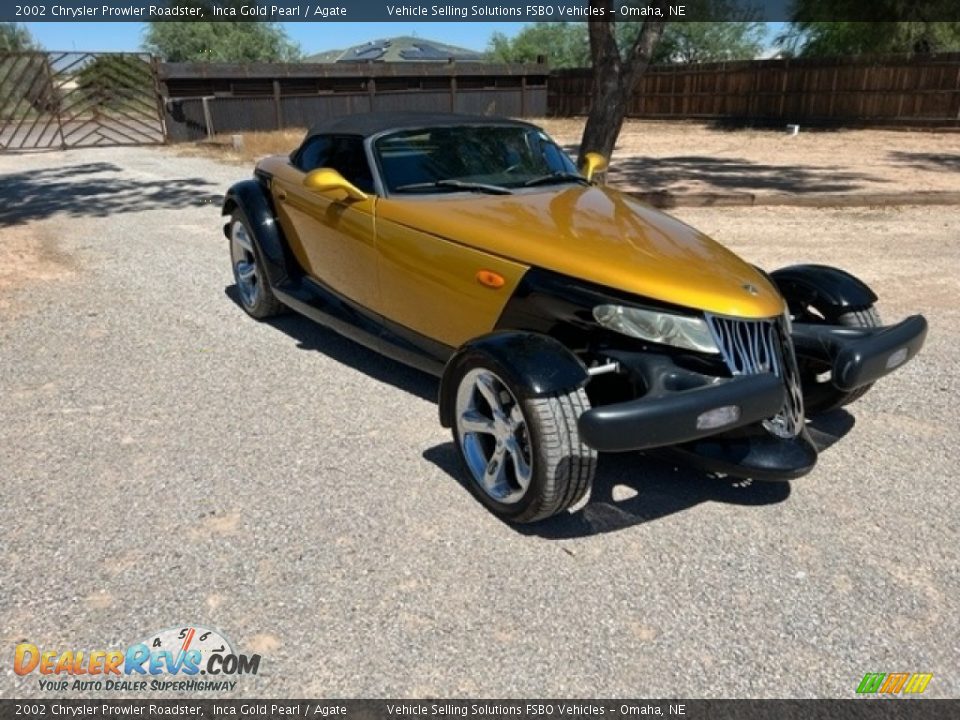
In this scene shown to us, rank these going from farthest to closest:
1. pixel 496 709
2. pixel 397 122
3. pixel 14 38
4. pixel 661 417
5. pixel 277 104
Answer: pixel 14 38 → pixel 277 104 → pixel 397 122 → pixel 661 417 → pixel 496 709

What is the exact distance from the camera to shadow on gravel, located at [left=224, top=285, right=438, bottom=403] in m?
4.62

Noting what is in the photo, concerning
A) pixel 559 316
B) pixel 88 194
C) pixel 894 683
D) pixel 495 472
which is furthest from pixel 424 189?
pixel 88 194

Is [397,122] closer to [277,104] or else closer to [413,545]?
[413,545]

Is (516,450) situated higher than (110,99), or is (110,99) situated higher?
(110,99)

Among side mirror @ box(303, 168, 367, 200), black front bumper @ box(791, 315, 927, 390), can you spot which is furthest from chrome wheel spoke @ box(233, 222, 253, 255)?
black front bumper @ box(791, 315, 927, 390)

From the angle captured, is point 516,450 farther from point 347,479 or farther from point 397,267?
point 397,267

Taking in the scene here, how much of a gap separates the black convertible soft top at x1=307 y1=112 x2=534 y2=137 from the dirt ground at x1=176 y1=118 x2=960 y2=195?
7.33 m

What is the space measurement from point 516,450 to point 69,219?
961 centimetres

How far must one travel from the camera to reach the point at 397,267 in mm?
4113

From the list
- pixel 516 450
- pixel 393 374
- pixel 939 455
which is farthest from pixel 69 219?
pixel 939 455

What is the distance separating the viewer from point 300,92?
76.9 feet

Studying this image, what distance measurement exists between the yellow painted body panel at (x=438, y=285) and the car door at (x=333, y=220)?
188 mm

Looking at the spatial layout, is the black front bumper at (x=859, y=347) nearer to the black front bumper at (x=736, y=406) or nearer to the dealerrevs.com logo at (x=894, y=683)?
the black front bumper at (x=736, y=406)

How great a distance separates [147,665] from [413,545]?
1.03 metres
